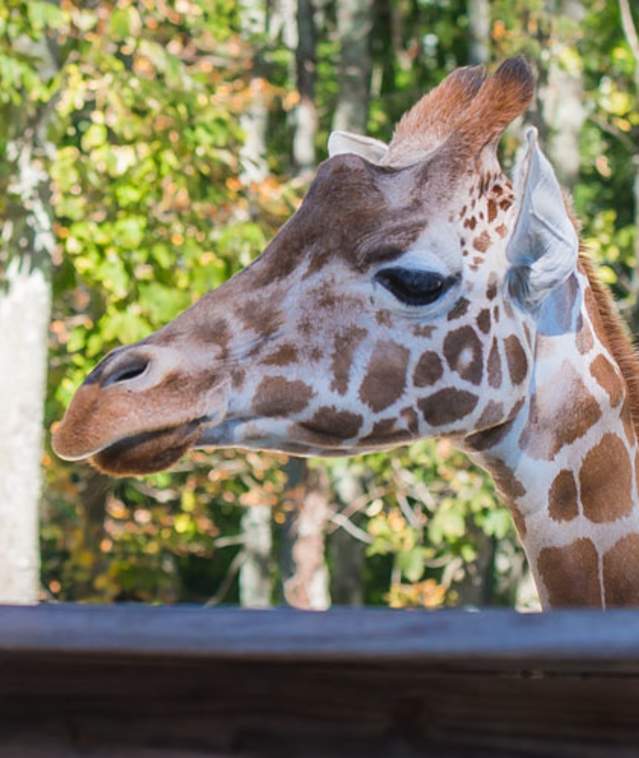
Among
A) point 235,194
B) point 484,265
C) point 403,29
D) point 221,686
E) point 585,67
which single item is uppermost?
point 403,29

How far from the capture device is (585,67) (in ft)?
48.0

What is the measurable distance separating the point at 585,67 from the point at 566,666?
43.5ft

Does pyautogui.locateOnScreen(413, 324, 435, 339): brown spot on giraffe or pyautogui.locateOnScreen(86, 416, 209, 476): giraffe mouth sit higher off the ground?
pyautogui.locateOnScreen(413, 324, 435, 339): brown spot on giraffe

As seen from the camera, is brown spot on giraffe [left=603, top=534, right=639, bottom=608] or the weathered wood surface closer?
the weathered wood surface

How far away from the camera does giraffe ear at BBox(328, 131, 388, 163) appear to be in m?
4.07

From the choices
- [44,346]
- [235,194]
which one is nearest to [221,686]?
[44,346]

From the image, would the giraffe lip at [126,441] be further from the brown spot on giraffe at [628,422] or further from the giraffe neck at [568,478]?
the brown spot on giraffe at [628,422]

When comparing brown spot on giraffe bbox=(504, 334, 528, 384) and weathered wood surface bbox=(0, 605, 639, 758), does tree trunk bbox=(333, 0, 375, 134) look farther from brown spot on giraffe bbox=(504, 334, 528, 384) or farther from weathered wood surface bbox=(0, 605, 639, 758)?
weathered wood surface bbox=(0, 605, 639, 758)

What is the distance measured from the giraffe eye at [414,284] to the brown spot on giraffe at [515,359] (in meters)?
0.17

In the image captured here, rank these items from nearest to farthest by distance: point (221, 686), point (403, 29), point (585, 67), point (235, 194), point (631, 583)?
point (221, 686) → point (631, 583) → point (235, 194) → point (585, 67) → point (403, 29)

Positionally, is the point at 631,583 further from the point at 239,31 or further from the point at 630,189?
the point at 630,189

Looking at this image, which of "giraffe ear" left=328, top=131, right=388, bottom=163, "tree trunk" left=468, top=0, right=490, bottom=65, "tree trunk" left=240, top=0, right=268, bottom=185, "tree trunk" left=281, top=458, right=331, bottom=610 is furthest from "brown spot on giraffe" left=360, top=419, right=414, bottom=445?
"tree trunk" left=468, top=0, right=490, bottom=65

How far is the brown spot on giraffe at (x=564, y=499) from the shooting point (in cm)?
354

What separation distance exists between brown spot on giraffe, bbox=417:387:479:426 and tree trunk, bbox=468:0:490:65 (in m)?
11.0
